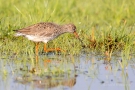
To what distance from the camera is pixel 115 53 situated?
9.88m

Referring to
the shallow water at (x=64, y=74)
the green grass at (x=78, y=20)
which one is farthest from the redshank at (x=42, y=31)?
the shallow water at (x=64, y=74)

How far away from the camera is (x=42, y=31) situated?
1042 centimetres

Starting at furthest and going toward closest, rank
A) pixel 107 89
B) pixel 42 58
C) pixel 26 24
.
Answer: pixel 26 24, pixel 42 58, pixel 107 89

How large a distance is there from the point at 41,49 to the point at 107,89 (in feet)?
10.3

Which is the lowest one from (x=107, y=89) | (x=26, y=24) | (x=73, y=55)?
(x=107, y=89)

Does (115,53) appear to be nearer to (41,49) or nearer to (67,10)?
(41,49)

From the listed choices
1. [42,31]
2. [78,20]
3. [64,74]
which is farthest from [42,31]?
[64,74]

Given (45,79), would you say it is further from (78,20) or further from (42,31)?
(78,20)

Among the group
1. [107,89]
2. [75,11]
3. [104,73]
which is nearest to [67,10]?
[75,11]

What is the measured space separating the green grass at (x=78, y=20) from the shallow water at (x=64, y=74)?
1.24ft

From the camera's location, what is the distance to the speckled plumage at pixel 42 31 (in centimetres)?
1012

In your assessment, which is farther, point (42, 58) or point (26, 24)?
point (26, 24)

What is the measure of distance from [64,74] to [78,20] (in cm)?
481

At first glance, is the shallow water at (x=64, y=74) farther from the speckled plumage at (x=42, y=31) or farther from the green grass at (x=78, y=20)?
the speckled plumage at (x=42, y=31)
